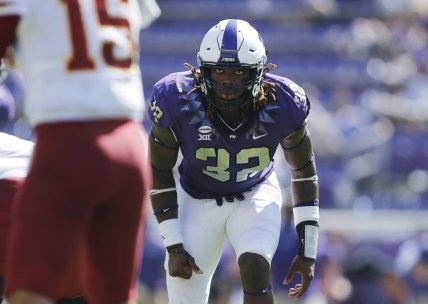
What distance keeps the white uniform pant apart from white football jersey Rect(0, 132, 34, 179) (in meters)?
0.92

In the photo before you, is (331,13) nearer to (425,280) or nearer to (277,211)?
(425,280)

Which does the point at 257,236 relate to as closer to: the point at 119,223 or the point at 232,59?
the point at 232,59

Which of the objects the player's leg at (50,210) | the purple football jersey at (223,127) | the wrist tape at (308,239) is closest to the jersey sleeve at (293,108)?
the purple football jersey at (223,127)

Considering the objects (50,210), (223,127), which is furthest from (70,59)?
(223,127)

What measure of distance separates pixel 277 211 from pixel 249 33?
87cm

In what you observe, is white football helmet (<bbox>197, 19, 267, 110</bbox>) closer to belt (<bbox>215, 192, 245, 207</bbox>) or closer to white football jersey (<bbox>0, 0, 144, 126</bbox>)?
belt (<bbox>215, 192, 245, 207</bbox>)

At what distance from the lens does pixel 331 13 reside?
1445cm

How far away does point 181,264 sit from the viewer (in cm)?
509

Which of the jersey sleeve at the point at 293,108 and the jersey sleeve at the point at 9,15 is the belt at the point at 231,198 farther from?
the jersey sleeve at the point at 9,15

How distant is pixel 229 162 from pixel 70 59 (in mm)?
1765

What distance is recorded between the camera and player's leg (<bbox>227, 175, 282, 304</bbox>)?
16.1 ft

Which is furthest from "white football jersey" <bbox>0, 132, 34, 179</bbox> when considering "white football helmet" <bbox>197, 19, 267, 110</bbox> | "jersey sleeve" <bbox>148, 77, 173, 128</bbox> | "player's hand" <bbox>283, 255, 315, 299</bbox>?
"player's hand" <bbox>283, 255, 315, 299</bbox>

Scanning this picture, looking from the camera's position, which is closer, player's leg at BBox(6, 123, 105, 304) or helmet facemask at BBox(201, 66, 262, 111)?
player's leg at BBox(6, 123, 105, 304)

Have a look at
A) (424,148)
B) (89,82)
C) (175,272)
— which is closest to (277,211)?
(175,272)
